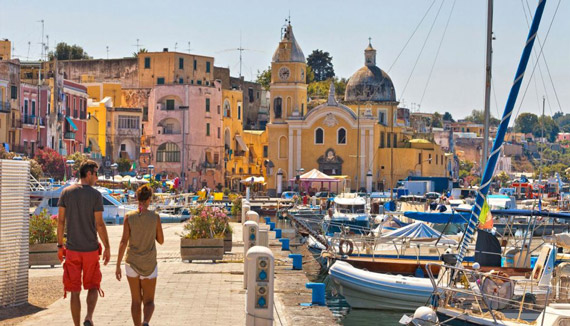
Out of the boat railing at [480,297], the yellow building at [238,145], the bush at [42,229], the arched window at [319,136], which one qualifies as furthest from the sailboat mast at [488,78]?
the yellow building at [238,145]

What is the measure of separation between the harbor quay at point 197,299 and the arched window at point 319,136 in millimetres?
65850

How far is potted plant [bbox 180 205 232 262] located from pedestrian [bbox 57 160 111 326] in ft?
37.7

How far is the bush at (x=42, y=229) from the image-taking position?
20.6m

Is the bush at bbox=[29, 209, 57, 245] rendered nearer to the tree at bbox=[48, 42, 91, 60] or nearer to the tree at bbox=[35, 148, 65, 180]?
the tree at bbox=[35, 148, 65, 180]

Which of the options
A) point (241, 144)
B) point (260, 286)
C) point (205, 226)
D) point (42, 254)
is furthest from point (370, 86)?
point (260, 286)

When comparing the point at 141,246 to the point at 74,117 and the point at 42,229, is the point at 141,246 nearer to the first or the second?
the point at 42,229

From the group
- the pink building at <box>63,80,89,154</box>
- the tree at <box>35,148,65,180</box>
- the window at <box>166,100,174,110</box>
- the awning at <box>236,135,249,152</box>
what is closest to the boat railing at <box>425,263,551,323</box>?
the tree at <box>35,148,65,180</box>

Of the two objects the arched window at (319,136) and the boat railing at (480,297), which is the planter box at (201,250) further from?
the arched window at (319,136)

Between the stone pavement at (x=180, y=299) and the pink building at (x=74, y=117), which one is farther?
the pink building at (x=74, y=117)

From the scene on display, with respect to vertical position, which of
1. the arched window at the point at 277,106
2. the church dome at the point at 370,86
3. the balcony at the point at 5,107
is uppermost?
the church dome at the point at 370,86

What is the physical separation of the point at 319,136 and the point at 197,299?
73985mm

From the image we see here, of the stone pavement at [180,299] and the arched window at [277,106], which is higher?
the arched window at [277,106]

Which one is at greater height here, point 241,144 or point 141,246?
point 241,144

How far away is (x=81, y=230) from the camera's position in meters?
12.0
